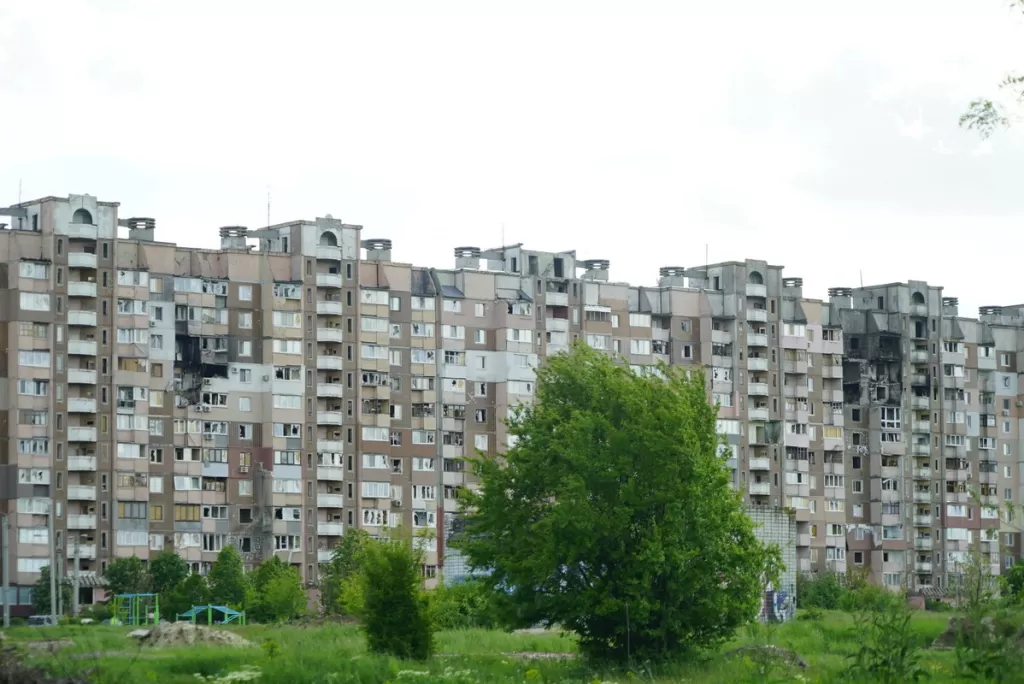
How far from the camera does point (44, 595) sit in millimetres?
116438

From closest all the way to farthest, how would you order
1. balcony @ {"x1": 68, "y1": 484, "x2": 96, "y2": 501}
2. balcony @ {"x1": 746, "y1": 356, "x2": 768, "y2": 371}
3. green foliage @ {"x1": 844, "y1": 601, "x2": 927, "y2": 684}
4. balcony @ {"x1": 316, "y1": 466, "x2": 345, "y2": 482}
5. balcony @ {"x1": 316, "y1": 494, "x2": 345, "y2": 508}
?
green foliage @ {"x1": 844, "y1": 601, "x2": 927, "y2": 684} → balcony @ {"x1": 68, "y1": 484, "x2": 96, "y2": 501} → balcony @ {"x1": 316, "y1": 494, "x2": 345, "y2": 508} → balcony @ {"x1": 316, "y1": 466, "x2": 345, "y2": 482} → balcony @ {"x1": 746, "y1": 356, "x2": 768, "y2": 371}

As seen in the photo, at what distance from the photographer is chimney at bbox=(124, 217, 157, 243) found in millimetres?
131375

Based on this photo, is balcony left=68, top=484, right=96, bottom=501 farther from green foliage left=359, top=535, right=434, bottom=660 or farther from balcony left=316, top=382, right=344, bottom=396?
green foliage left=359, top=535, right=434, bottom=660

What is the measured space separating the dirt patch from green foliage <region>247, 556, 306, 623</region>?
39824 mm

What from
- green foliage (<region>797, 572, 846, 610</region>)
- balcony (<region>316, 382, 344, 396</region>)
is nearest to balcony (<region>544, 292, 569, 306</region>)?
balcony (<region>316, 382, 344, 396</region>)

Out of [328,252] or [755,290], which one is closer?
[328,252]

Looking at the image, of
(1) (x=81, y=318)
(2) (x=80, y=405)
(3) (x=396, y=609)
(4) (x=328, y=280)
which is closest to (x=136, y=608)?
(2) (x=80, y=405)

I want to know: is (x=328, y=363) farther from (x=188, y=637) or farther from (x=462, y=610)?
(x=188, y=637)

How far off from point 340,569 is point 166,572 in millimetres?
11226

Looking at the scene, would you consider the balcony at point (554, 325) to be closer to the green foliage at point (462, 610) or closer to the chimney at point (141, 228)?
the chimney at point (141, 228)

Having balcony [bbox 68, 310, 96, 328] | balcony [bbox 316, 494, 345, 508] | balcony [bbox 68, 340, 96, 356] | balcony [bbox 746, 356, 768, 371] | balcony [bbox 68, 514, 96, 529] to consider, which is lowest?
balcony [bbox 68, 514, 96, 529]

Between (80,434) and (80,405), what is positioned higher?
(80,405)

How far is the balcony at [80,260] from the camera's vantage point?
4899 inches

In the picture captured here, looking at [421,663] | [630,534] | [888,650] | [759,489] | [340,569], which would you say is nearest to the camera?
[888,650]
